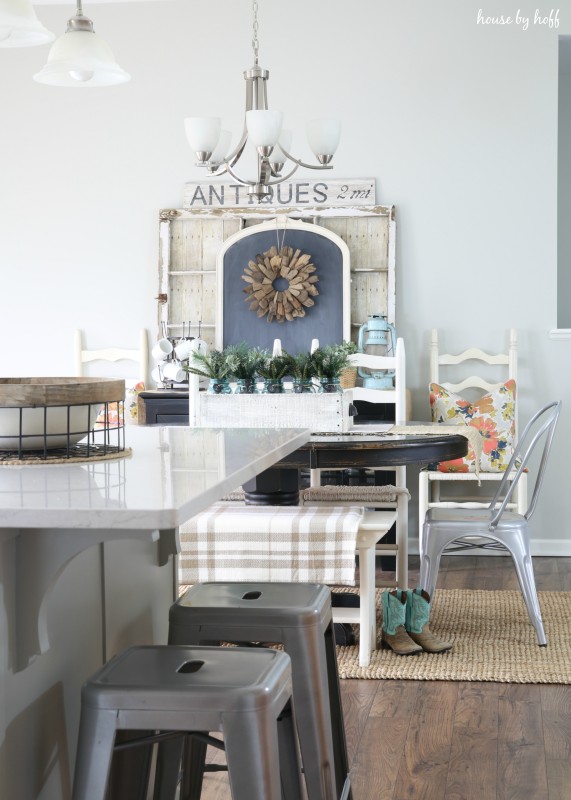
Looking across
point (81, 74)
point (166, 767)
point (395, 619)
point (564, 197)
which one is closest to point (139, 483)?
point (166, 767)

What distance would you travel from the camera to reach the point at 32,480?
4.25 ft

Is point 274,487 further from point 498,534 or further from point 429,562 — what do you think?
point 498,534

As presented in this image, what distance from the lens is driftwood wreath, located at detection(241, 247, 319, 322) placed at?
500 centimetres

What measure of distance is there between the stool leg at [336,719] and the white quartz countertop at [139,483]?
39 cm

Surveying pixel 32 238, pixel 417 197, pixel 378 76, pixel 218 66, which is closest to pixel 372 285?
pixel 417 197

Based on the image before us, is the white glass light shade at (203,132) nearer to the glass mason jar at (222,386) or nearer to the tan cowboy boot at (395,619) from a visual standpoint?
the glass mason jar at (222,386)

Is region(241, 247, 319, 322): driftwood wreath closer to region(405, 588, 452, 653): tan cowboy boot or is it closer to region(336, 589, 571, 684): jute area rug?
region(336, 589, 571, 684): jute area rug

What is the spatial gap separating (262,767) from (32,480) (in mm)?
472

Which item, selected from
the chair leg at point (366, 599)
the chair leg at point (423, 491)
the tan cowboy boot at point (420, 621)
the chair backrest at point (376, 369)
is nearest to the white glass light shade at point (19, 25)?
the chair leg at point (366, 599)

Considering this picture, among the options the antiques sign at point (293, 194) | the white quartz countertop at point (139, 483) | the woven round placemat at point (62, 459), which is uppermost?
the antiques sign at point (293, 194)

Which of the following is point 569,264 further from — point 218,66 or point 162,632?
point 162,632

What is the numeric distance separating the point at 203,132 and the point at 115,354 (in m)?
2.01

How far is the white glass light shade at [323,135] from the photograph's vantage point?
348 cm

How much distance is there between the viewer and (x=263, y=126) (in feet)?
10.8
